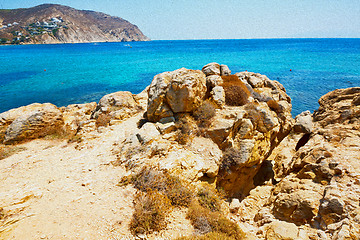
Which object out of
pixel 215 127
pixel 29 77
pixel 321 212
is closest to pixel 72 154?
pixel 215 127

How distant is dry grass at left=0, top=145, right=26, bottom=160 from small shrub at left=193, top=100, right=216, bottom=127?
1191 cm

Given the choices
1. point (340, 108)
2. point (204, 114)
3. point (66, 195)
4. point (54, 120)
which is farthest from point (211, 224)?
point (340, 108)

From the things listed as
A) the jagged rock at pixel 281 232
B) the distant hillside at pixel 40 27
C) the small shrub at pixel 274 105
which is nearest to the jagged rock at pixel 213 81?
the small shrub at pixel 274 105

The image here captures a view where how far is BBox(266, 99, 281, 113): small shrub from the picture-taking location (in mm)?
14742

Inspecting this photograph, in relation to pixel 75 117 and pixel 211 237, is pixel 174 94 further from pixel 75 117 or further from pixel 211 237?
pixel 75 117

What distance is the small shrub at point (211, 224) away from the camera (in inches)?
249

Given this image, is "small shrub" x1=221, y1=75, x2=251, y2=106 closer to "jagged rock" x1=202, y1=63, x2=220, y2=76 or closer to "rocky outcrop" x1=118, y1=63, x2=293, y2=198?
"rocky outcrop" x1=118, y1=63, x2=293, y2=198

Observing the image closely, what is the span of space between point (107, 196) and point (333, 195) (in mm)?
9418

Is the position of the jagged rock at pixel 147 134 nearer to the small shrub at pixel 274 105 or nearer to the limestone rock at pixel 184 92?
the limestone rock at pixel 184 92

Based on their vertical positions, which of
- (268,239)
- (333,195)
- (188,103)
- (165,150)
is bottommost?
(268,239)

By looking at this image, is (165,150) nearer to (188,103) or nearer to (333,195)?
(188,103)

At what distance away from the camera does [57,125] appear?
15141 millimetres

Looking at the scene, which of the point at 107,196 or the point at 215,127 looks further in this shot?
the point at 215,127

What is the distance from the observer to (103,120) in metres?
14.2
